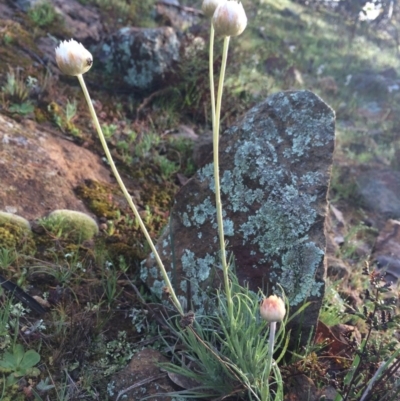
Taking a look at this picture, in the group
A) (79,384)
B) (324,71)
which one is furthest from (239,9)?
Result: (324,71)

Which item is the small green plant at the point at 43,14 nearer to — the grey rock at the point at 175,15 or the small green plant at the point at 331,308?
the grey rock at the point at 175,15

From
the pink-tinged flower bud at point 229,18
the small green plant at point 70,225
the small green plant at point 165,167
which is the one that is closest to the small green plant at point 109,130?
the small green plant at point 165,167

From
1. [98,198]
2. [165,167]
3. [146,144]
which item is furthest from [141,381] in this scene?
[146,144]

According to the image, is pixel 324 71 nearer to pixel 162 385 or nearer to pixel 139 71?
pixel 139 71

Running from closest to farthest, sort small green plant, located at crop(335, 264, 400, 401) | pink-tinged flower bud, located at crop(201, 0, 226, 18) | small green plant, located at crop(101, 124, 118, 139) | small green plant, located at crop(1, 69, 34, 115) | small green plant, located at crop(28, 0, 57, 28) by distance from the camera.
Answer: small green plant, located at crop(335, 264, 400, 401)
pink-tinged flower bud, located at crop(201, 0, 226, 18)
small green plant, located at crop(1, 69, 34, 115)
small green plant, located at crop(101, 124, 118, 139)
small green plant, located at crop(28, 0, 57, 28)

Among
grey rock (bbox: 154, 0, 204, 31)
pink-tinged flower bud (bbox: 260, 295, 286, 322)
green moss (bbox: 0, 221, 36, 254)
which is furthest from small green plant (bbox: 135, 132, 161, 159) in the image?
grey rock (bbox: 154, 0, 204, 31)

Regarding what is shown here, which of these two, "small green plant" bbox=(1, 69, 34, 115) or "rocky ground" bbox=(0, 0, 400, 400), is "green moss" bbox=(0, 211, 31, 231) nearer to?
"rocky ground" bbox=(0, 0, 400, 400)
